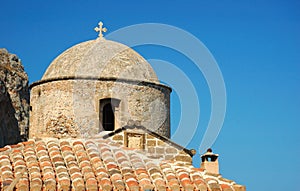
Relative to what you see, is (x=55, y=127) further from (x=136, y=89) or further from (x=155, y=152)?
(x=155, y=152)

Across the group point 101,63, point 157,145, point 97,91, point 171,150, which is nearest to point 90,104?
point 97,91

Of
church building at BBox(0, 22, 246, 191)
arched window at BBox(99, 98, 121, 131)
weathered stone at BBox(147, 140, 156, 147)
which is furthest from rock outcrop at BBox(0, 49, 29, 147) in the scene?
weathered stone at BBox(147, 140, 156, 147)

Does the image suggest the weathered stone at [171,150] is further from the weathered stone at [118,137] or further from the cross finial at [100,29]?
the cross finial at [100,29]

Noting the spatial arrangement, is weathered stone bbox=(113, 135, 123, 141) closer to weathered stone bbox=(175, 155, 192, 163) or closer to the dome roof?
weathered stone bbox=(175, 155, 192, 163)

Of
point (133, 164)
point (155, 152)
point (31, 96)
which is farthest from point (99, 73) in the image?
point (133, 164)

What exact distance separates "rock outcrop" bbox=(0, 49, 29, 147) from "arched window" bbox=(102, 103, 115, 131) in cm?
238

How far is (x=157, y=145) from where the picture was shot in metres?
13.0

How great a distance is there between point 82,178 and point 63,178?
1.02ft

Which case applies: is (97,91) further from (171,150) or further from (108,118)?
(171,150)

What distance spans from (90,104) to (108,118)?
25.8 inches

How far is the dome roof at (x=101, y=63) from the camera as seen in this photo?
51.8 feet

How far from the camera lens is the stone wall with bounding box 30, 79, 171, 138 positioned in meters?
15.5

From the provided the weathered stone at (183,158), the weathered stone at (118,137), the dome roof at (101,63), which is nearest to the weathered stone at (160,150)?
the weathered stone at (183,158)

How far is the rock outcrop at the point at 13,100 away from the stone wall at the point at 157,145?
4.12 m
